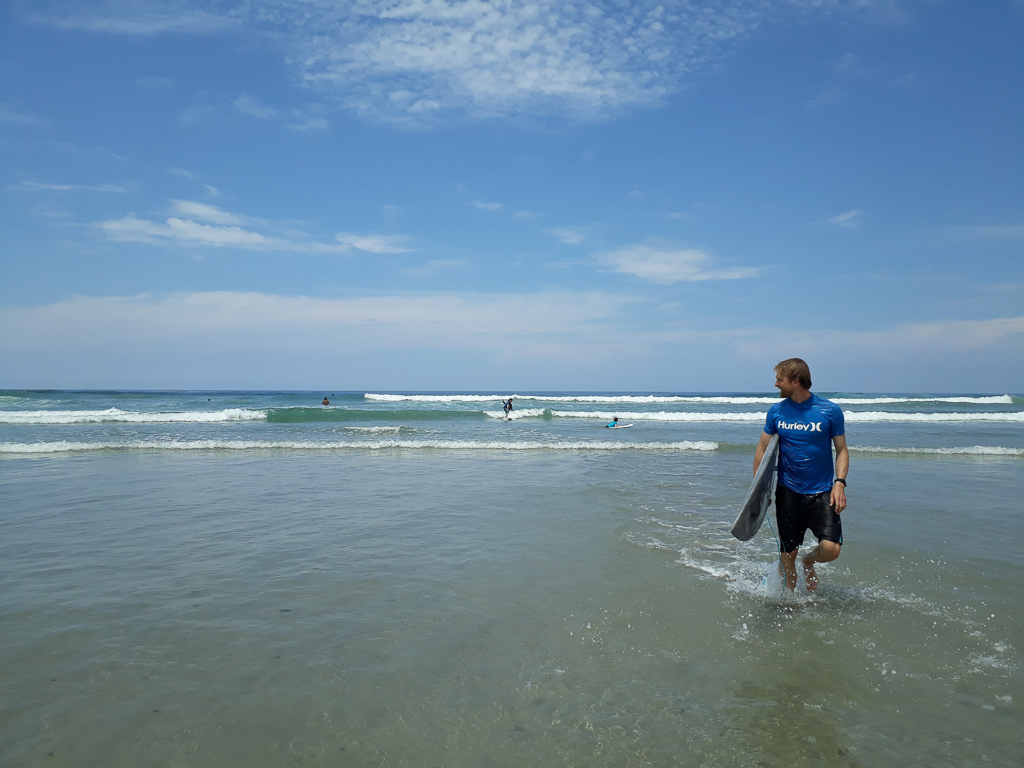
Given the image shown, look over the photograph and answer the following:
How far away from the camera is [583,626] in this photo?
4.45 meters

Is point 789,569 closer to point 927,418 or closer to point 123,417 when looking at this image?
point 123,417

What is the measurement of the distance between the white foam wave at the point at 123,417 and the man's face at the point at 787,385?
31150 mm

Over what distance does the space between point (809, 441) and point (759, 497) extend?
0.69 meters

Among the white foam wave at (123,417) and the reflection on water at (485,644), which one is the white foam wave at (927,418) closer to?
the reflection on water at (485,644)

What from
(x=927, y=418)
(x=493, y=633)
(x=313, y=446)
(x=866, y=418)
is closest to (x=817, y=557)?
(x=493, y=633)

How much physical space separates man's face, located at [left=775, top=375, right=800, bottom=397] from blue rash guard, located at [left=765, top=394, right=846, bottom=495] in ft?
0.31

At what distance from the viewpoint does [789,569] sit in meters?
5.19

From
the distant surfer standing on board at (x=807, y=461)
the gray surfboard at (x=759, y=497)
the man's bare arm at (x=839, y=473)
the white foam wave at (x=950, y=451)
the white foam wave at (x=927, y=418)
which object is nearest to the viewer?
the man's bare arm at (x=839, y=473)

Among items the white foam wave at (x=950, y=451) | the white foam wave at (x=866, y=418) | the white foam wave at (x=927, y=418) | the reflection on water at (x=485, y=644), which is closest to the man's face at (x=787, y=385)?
the reflection on water at (x=485, y=644)

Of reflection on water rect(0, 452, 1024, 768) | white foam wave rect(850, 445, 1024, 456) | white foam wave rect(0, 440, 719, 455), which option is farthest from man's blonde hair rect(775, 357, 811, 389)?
white foam wave rect(850, 445, 1024, 456)

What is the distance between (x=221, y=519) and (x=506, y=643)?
5.51 meters

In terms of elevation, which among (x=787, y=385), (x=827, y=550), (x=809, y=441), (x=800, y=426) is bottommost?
(x=827, y=550)

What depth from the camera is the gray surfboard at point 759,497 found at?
5.07 metres

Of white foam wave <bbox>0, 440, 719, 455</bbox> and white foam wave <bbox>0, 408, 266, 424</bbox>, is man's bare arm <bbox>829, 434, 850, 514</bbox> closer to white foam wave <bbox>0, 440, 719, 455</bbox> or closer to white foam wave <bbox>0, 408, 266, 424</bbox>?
white foam wave <bbox>0, 440, 719, 455</bbox>
